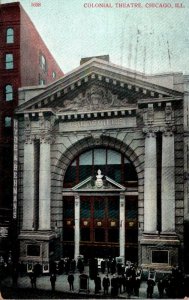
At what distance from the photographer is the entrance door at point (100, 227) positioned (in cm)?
2075

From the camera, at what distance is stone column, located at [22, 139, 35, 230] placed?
20906mm

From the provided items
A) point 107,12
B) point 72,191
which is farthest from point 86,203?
point 107,12

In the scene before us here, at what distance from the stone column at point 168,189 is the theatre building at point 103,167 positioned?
5 cm

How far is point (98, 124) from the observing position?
67.7 feet

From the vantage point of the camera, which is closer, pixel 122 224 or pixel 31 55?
pixel 122 224

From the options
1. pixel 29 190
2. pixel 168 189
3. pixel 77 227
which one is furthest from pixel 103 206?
pixel 29 190

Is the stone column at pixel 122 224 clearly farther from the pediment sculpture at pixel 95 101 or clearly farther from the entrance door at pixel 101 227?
the pediment sculpture at pixel 95 101

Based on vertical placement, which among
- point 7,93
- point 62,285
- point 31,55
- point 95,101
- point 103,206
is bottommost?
point 62,285

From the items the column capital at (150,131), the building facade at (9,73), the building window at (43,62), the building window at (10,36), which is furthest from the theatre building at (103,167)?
the building window at (43,62)

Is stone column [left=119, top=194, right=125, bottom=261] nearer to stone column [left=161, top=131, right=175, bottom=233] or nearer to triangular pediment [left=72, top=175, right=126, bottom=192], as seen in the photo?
triangular pediment [left=72, top=175, right=126, bottom=192]

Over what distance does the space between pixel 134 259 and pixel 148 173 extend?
513cm

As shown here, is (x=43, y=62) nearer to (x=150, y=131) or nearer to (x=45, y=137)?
(x=45, y=137)

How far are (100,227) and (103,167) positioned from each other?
142 inches

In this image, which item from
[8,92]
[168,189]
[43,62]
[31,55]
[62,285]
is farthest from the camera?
[43,62]
